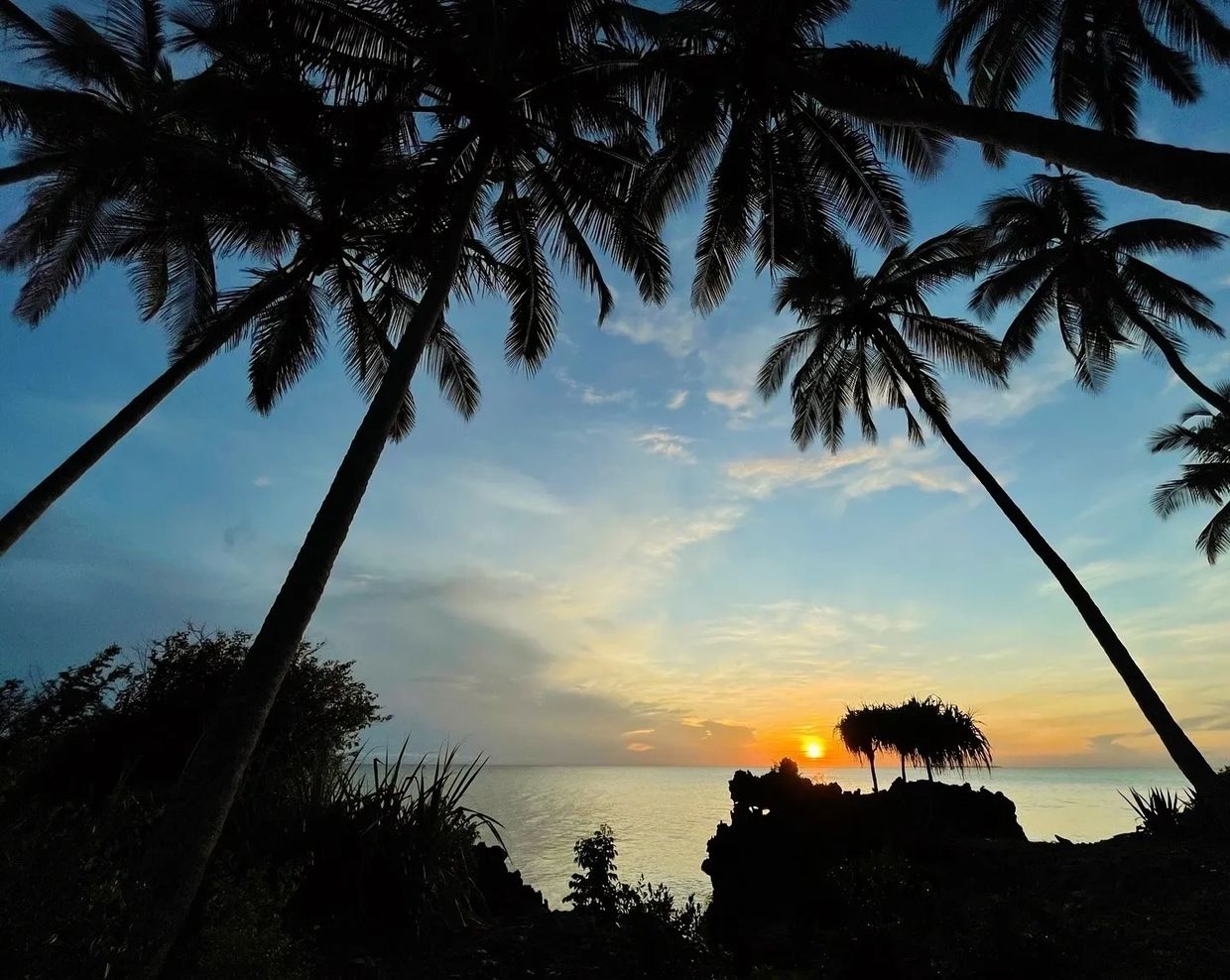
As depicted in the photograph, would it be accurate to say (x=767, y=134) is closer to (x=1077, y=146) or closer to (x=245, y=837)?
(x=1077, y=146)

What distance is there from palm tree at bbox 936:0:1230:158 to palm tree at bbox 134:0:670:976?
23.8 feet

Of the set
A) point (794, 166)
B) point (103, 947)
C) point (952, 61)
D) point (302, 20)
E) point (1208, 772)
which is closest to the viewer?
point (103, 947)

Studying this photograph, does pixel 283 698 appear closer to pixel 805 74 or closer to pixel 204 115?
pixel 204 115

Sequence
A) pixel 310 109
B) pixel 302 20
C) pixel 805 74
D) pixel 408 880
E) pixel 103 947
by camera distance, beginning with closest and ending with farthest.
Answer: pixel 103 947 → pixel 408 880 → pixel 805 74 → pixel 302 20 → pixel 310 109

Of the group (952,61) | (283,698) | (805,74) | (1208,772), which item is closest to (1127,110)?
(952,61)

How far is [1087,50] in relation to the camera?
13.4m

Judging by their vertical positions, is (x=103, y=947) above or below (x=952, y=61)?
below

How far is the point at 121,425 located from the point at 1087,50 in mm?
19772

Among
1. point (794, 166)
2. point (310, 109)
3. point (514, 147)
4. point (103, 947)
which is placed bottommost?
point (103, 947)

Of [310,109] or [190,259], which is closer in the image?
[310,109]

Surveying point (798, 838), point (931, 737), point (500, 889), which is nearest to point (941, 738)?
point (931, 737)

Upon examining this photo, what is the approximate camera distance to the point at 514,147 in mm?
10211

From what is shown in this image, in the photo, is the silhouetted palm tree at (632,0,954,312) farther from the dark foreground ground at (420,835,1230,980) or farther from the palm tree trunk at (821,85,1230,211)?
the dark foreground ground at (420,835,1230,980)

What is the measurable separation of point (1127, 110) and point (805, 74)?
40.3 feet
